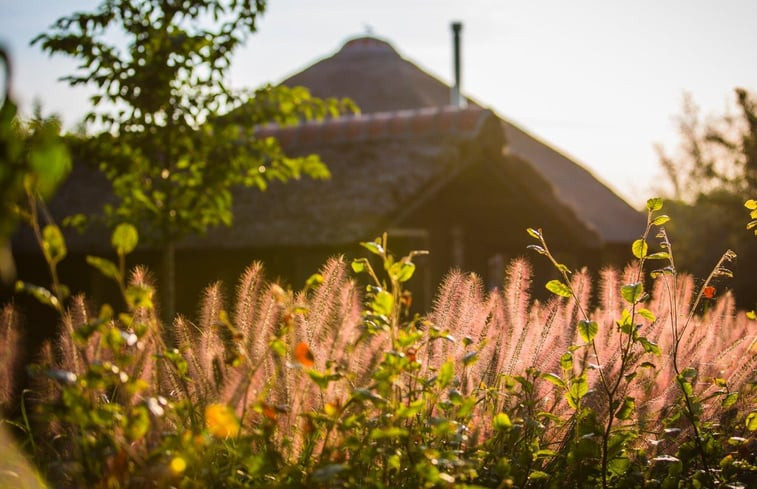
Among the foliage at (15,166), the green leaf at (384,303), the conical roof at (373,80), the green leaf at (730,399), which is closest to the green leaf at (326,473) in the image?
the green leaf at (384,303)

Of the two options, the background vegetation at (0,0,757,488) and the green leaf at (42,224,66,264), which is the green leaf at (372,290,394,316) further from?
the green leaf at (42,224,66,264)

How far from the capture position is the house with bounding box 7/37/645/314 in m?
9.85

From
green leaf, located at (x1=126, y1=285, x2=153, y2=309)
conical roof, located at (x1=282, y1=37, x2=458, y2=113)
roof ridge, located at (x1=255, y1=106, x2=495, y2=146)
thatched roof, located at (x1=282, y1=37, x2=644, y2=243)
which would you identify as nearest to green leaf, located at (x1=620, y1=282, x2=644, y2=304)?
green leaf, located at (x1=126, y1=285, x2=153, y2=309)

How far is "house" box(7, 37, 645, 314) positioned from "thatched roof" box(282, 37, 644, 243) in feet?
25.2

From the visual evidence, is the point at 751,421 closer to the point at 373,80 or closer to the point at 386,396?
the point at 386,396

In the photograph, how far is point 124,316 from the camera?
1373 millimetres

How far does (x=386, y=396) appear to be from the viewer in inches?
65.0

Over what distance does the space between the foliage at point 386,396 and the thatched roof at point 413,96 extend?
17599 mm

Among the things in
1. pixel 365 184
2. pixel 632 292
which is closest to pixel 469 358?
pixel 632 292

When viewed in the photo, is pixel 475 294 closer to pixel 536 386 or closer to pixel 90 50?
pixel 536 386

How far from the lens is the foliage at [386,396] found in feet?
4.66

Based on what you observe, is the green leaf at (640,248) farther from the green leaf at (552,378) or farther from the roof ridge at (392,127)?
the roof ridge at (392,127)

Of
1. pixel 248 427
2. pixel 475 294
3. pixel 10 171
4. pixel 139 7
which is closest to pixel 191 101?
pixel 139 7

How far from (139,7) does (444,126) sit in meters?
5.51
